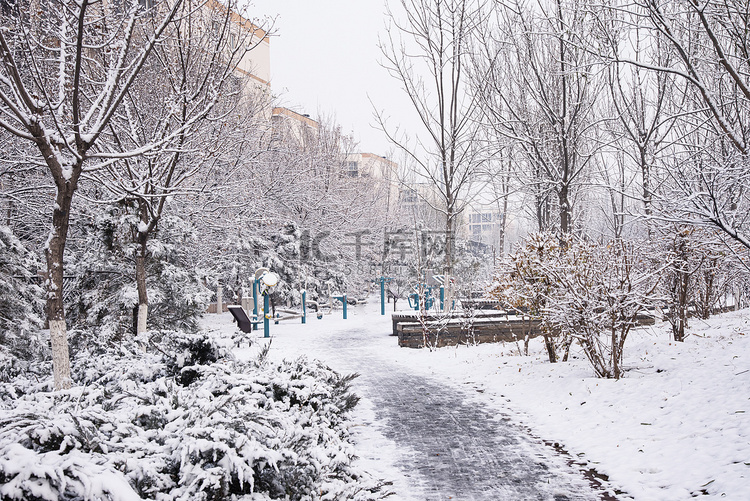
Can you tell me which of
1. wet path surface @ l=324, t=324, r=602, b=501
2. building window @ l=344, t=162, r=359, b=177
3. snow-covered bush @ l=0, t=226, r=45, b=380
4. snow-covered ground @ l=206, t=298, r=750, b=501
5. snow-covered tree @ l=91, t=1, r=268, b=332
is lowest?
wet path surface @ l=324, t=324, r=602, b=501

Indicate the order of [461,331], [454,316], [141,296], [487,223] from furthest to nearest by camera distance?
[487,223] → [454,316] → [461,331] → [141,296]

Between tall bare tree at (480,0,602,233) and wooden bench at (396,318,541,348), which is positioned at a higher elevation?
tall bare tree at (480,0,602,233)

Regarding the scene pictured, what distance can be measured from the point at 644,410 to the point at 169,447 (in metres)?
5.05

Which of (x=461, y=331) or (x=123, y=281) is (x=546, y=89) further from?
(x=123, y=281)

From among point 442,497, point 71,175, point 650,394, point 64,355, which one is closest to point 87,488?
point 442,497

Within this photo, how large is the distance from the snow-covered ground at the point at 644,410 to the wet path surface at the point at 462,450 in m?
0.23

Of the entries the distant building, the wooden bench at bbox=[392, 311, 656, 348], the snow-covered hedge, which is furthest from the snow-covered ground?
the distant building

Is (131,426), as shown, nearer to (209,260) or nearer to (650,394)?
(650,394)

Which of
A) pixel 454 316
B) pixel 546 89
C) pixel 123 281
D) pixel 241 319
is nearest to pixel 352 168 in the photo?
pixel 241 319

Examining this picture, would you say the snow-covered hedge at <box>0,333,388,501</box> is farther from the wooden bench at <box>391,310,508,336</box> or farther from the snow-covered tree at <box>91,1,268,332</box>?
the wooden bench at <box>391,310,508,336</box>

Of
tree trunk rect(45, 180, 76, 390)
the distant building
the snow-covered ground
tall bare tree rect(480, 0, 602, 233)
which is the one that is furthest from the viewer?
the distant building

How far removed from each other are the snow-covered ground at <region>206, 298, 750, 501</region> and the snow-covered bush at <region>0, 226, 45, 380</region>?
20.1 ft

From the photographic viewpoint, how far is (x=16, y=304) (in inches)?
363

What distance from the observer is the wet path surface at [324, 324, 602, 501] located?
4.19 metres
